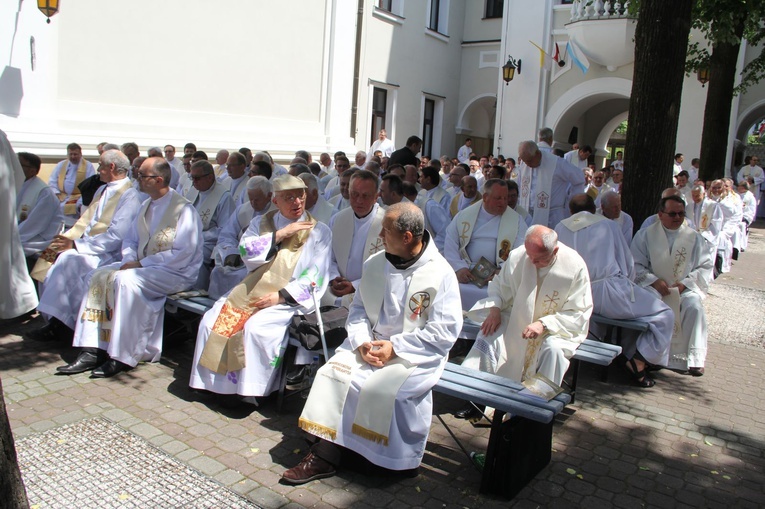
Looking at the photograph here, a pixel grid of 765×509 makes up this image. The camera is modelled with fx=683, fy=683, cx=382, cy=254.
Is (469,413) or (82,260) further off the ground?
(82,260)

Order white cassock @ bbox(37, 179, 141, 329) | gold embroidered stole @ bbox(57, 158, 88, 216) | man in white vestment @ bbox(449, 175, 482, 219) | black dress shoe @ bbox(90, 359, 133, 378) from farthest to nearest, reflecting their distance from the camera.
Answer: gold embroidered stole @ bbox(57, 158, 88, 216), man in white vestment @ bbox(449, 175, 482, 219), white cassock @ bbox(37, 179, 141, 329), black dress shoe @ bbox(90, 359, 133, 378)

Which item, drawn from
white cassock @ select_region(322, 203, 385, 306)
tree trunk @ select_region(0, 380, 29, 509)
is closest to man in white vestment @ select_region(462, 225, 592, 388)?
Answer: white cassock @ select_region(322, 203, 385, 306)

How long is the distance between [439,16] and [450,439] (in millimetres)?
22183

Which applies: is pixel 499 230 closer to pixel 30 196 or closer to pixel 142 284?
pixel 142 284

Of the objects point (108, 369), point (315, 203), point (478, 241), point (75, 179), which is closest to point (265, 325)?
point (108, 369)

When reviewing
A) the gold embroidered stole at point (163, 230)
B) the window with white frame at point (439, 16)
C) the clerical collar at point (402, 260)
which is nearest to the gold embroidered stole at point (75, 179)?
the gold embroidered stole at point (163, 230)

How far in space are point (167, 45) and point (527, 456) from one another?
39.5 ft

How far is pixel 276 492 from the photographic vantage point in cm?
377

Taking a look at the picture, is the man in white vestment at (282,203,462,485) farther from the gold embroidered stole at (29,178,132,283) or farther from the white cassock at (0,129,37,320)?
the gold embroidered stole at (29,178,132,283)

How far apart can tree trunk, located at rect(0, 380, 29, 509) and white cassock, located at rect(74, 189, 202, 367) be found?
3.22 metres

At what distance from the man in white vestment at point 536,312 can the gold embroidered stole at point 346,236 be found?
120 cm

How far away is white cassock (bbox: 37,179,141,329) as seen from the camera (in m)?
6.14

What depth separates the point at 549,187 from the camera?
8398 mm

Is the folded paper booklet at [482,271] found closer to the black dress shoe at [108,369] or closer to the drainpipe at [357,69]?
the black dress shoe at [108,369]
